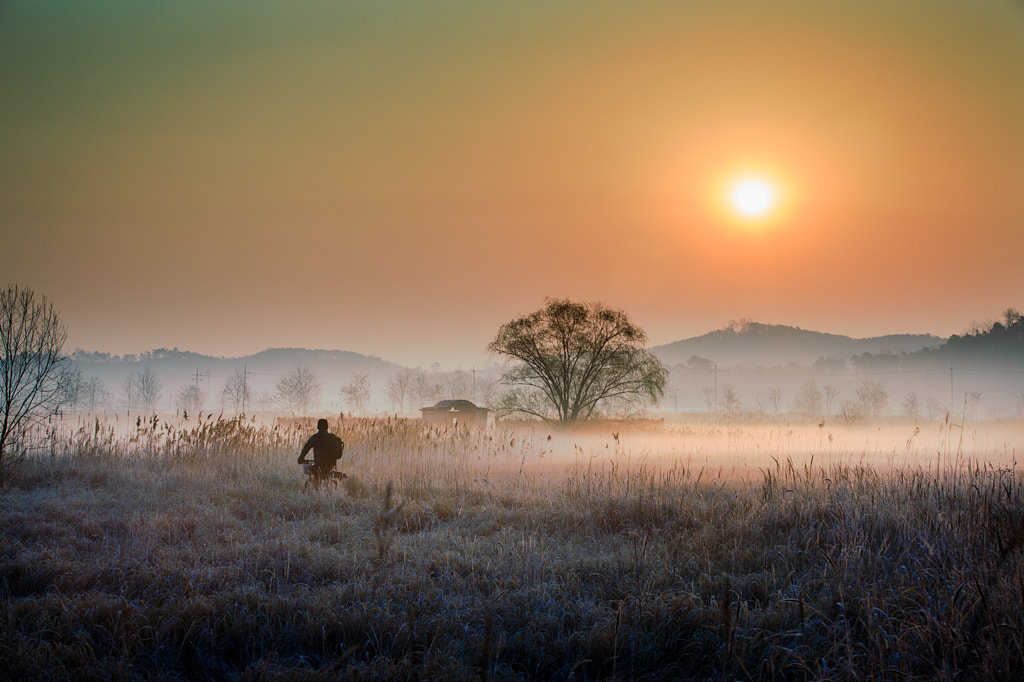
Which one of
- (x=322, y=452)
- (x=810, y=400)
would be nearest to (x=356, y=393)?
(x=810, y=400)

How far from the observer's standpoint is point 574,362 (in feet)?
81.9

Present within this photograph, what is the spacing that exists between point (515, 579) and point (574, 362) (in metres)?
19.9

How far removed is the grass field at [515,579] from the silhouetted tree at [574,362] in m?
15.0

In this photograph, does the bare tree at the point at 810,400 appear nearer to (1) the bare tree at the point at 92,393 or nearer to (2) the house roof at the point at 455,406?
(2) the house roof at the point at 455,406

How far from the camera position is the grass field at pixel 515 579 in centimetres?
392

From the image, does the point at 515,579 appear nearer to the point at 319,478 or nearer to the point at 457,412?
the point at 319,478

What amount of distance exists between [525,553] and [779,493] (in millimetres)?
3988

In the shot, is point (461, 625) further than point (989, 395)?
No

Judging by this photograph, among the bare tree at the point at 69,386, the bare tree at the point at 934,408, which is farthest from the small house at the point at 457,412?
the bare tree at the point at 934,408

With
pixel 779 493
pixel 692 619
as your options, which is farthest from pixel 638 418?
pixel 692 619

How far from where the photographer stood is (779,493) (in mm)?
7934

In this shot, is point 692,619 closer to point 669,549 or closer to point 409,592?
point 669,549

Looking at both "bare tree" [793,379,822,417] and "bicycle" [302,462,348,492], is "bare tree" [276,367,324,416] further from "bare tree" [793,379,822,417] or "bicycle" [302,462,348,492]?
"bicycle" [302,462,348,492]

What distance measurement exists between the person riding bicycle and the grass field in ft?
1.73
